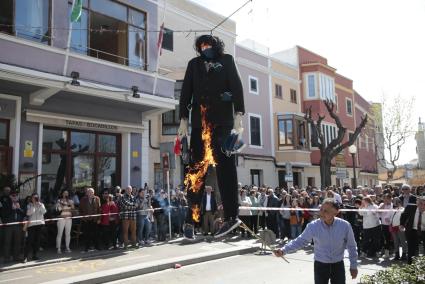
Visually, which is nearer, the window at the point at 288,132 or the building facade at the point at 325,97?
the window at the point at 288,132

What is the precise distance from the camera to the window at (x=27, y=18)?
13.2m

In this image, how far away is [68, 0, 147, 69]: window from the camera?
15938 millimetres

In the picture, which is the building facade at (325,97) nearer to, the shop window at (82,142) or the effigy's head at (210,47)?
the shop window at (82,142)

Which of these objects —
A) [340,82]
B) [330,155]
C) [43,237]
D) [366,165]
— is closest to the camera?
[43,237]

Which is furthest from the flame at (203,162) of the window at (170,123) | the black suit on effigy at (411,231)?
the window at (170,123)

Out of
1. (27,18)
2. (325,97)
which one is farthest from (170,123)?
(325,97)

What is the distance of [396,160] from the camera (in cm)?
3512

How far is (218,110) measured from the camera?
470cm

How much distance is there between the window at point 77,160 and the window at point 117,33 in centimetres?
316

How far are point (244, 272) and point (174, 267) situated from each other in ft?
6.55

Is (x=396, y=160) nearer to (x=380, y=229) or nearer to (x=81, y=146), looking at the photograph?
(x=380, y=229)

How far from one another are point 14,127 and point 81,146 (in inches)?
115

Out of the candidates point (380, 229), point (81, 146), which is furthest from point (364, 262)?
point (81, 146)

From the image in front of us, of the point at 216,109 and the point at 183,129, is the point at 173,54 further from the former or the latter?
the point at 216,109
